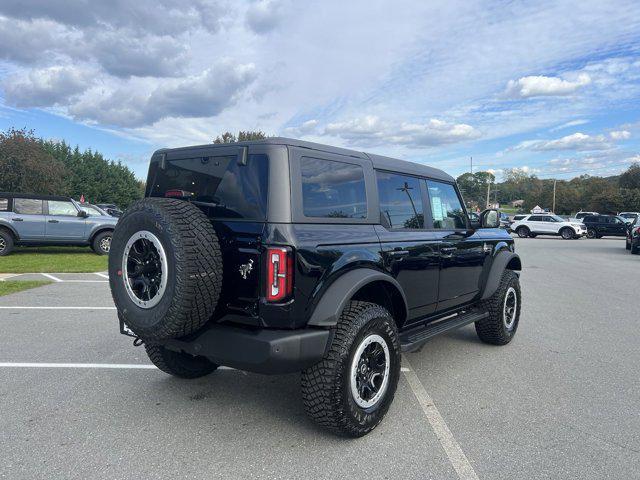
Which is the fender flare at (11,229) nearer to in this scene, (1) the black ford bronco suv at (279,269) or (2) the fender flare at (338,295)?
(1) the black ford bronco suv at (279,269)

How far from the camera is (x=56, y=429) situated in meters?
3.28

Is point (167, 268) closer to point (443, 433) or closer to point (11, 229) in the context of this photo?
point (443, 433)

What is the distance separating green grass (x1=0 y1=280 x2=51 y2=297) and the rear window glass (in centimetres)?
641

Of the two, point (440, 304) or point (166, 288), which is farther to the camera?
point (440, 304)

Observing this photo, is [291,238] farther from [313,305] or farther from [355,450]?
[355,450]

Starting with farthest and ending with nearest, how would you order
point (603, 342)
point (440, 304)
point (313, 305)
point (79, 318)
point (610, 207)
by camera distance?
point (610, 207) < point (79, 318) < point (603, 342) < point (440, 304) < point (313, 305)

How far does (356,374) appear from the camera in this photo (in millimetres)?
3252

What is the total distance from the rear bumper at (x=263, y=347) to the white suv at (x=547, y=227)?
104 ft

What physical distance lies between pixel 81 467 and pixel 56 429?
622 millimetres

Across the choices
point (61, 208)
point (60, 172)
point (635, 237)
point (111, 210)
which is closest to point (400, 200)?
point (61, 208)

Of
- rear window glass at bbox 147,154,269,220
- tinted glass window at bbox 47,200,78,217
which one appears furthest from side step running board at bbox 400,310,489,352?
tinted glass window at bbox 47,200,78,217

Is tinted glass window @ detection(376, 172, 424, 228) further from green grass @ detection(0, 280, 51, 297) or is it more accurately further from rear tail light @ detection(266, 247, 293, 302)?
green grass @ detection(0, 280, 51, 297)

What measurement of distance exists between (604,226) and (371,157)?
1317 inches

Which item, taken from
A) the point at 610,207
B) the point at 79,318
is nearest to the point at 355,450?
the point at 79,318
